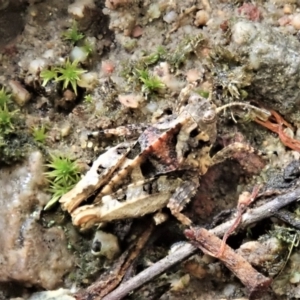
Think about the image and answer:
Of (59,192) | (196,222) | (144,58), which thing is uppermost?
(144,58)

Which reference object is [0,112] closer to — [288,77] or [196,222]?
[196,222]

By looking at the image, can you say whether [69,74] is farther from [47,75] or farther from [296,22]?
[296,22]

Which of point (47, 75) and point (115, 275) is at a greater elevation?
point (47, 75)

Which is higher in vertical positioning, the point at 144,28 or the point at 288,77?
the point at 144,28

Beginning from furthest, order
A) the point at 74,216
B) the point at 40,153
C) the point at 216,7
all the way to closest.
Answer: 1. the point at 216,7
2. the point at 40,153
3. the point at 74,216

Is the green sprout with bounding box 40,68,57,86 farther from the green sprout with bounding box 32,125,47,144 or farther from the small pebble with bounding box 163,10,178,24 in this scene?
the small pebble with bounding box 163,10,178,24

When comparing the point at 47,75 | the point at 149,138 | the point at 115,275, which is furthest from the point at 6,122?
the point at 115,275

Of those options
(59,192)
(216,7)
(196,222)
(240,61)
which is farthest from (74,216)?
(216,7)
